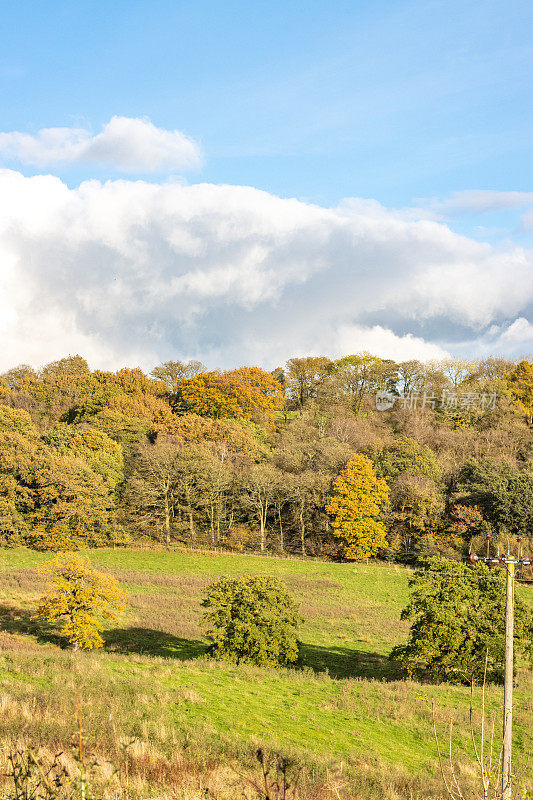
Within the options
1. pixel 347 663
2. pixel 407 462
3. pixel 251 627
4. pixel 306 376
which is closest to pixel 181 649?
pixel 251 627

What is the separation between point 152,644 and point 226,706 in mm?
12881

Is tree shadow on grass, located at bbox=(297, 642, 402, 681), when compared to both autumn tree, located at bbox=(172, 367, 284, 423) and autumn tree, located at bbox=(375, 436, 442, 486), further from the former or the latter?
autumn tree, located at bbox=(172, 367, 284, 423)

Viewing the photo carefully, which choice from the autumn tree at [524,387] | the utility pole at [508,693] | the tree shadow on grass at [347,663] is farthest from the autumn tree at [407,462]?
the utility pole at [508,693]

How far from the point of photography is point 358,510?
55.6 metres

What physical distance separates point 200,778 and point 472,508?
51.2 meters

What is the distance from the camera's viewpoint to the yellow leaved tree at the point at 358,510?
181 feet

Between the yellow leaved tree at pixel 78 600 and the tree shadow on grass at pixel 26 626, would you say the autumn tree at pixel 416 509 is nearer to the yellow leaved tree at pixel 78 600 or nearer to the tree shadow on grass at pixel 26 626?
the yellow leaved tree at pixel 78 600

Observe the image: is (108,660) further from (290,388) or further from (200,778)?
(290,388)

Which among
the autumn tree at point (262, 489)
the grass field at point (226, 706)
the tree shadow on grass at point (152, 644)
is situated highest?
the autumn tree at point (262, 489)

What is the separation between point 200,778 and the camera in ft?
31.3

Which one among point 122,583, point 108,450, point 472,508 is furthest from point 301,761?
point 108,450

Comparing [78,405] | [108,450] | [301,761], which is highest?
[78,405]

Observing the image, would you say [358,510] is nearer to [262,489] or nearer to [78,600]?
[262,489]

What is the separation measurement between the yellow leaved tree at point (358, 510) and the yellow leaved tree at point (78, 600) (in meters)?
31.6
